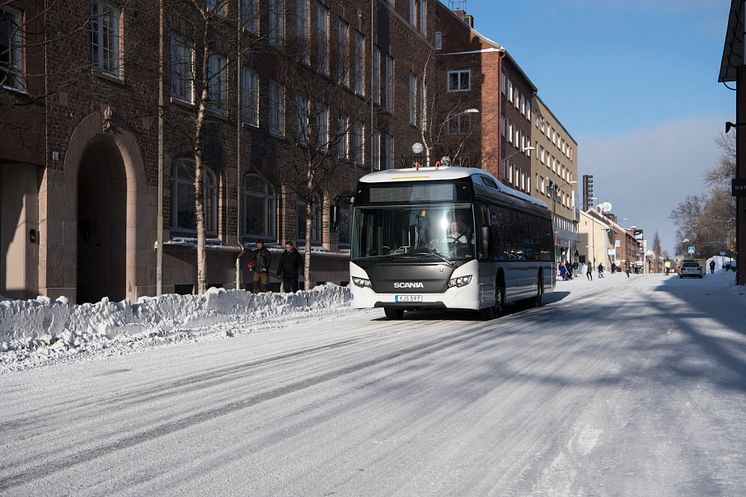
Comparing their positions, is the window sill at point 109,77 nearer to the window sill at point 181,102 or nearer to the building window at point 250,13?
the window sill at point 181,102

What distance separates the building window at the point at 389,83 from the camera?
41344mm

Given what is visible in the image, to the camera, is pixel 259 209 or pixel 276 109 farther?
pixel 276 109

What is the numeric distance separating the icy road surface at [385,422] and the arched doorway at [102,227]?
1097 cm

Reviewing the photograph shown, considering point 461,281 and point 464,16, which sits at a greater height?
point 464,16

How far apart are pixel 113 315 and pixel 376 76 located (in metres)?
28.2

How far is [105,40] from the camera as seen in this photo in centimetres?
2038

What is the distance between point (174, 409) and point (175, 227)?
664 inches

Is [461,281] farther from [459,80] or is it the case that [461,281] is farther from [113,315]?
[459,80]

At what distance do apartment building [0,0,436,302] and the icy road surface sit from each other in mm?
5962

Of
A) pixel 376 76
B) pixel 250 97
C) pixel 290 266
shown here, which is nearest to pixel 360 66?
pixel 376 76

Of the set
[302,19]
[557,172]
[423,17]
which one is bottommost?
[302,19]

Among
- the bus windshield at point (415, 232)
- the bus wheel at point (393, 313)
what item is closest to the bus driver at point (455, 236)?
the bus windshield at point (415, 232)

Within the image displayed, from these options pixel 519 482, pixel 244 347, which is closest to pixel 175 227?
pixel 244 347

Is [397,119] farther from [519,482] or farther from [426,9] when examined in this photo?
[519,482]
